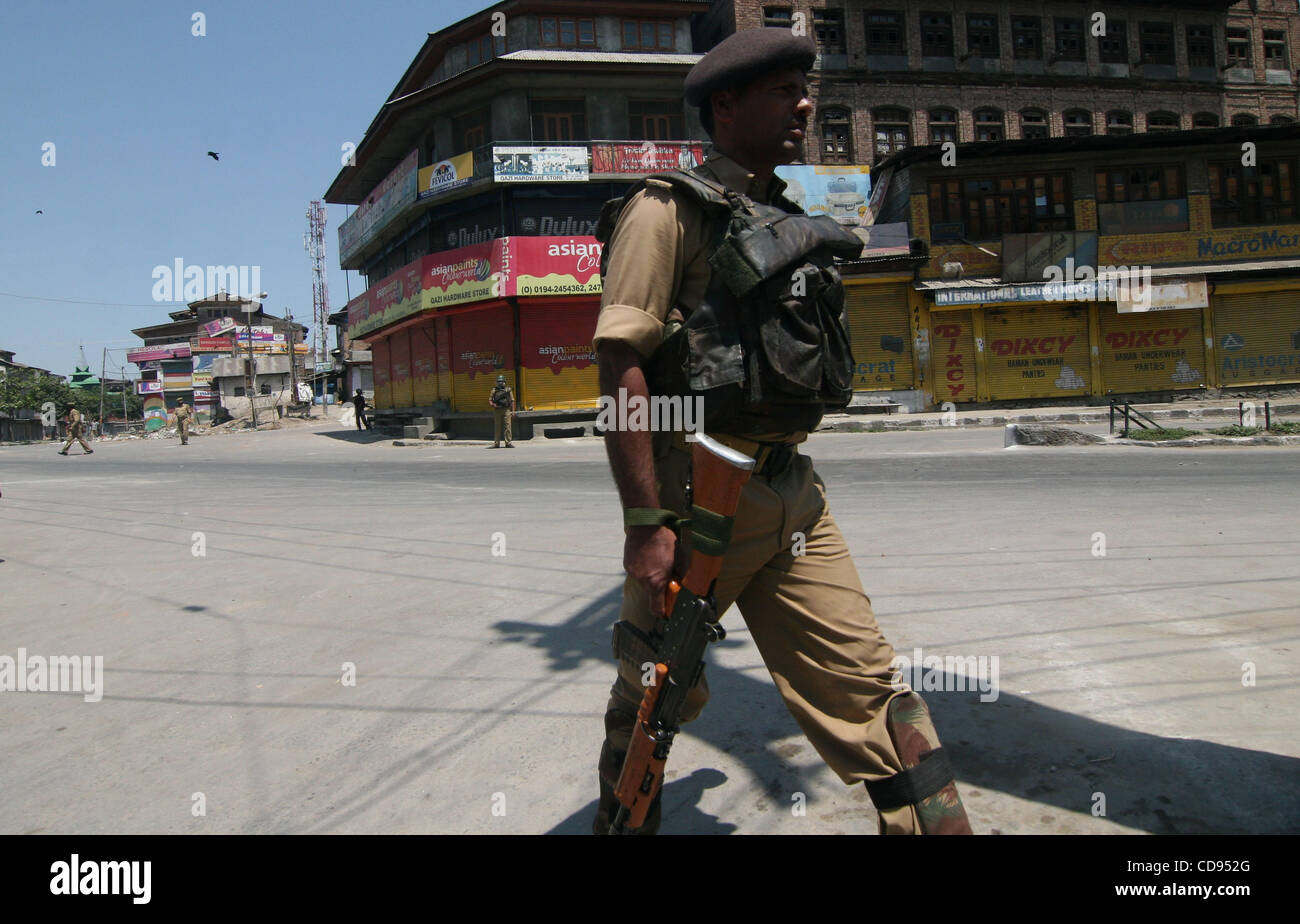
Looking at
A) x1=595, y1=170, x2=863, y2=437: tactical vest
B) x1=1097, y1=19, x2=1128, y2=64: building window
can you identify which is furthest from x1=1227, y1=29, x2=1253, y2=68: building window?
x1=595, y1=170, x2=863, y2=437: tactical vest

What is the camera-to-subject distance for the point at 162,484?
1400 cm

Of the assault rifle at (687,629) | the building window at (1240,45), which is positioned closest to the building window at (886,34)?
the building window at (1240,45)

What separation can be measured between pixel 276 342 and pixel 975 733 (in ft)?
265

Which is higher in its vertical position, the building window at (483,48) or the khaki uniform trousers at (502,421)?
the building window at (483,48)

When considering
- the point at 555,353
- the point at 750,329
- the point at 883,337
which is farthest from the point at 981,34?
the point at 750,329

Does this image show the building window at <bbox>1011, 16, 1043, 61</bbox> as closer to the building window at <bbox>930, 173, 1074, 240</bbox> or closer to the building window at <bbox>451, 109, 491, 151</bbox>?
the building window at <bbox>930, 173, 1074, 240</bbox>

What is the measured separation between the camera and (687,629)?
181cm

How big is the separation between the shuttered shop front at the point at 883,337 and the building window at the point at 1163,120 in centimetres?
1452

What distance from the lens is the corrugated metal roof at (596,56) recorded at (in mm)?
23500

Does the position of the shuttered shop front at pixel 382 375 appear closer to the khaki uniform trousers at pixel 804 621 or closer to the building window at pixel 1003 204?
the building window at pixel 1003 204

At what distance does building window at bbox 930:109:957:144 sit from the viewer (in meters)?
28.8

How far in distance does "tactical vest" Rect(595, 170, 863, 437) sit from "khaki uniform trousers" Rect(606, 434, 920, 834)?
16cm
